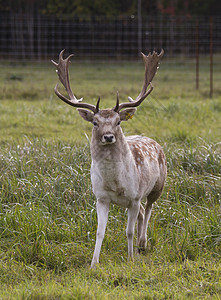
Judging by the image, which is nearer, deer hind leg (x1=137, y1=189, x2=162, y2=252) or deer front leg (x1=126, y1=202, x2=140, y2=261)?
A: deer front leg (x1=126, y1=202, x2=140, y2=261)

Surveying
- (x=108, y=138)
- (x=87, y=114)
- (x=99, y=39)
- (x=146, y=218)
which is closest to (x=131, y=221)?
(x=146, y=218)

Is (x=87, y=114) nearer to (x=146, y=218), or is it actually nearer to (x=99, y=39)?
(x=146, y=218)

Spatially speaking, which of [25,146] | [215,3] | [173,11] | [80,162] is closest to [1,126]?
[25,146]

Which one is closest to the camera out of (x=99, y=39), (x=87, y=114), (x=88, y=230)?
(x=87, y=114)

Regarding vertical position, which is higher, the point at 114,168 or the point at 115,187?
the point at 114,168

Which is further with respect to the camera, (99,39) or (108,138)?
(99,39)

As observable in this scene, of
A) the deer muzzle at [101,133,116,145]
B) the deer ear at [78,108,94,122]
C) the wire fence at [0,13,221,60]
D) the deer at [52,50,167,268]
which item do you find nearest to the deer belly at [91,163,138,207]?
the deer at [52,50,167,268]

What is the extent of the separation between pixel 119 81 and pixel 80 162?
13094 mm

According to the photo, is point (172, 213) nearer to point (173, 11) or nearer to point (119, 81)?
point (119, 81)

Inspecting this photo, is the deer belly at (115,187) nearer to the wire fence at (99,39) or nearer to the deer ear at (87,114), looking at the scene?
the deer ear at (87,114)

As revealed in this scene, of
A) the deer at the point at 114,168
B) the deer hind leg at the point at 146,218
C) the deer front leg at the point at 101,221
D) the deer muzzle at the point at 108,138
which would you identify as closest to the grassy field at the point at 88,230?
the deer hind leg at the point at 146,218

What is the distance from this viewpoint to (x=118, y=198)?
15.1 ft

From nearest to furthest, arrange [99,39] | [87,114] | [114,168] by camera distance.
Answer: [114,168]
[87,114]
[99,39]

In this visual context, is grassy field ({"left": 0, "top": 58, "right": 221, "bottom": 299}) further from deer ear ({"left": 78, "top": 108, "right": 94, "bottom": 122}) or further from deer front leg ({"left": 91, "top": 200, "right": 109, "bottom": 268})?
deer ear ({"left": 78, "top": 108, "right": 94, "bottom": 122})
